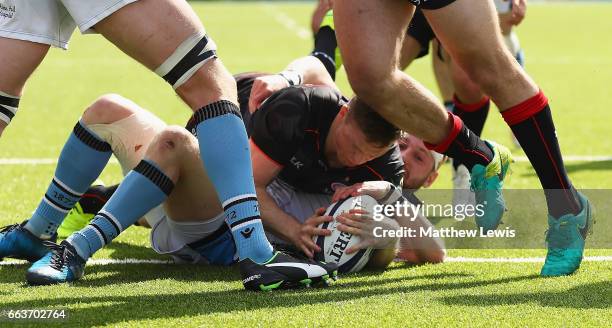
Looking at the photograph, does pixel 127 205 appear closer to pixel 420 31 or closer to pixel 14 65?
pixel 14 65

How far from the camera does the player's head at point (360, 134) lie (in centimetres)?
482

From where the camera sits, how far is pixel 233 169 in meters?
4.43

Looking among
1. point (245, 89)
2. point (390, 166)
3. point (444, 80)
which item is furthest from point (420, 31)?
point (390, 166)

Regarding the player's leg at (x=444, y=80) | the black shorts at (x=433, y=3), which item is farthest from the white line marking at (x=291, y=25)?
the black shorts at (x=433, y=3)

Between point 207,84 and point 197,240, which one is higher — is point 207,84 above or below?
above

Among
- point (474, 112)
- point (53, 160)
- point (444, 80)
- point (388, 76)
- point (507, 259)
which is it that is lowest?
point (444, 80)

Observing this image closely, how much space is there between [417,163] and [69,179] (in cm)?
177

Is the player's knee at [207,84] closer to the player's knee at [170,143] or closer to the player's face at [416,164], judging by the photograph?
the player's knee at [170,143]

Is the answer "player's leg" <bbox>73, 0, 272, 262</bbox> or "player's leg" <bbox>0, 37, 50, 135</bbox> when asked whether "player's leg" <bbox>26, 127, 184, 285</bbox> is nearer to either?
"player's leg" <bbox>73, 0, 272, 262</bbox>

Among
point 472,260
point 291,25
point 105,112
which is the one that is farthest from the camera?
point 291,25

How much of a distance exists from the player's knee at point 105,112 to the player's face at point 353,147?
1035 millimetres

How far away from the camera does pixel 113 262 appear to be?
530cm

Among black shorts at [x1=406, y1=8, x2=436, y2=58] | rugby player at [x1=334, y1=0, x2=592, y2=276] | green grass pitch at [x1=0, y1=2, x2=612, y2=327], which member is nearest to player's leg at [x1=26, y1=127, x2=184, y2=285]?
green grass pitch at [x1=0, y1=2, x2=612, y2=327]

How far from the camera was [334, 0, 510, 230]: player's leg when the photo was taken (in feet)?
15.2
